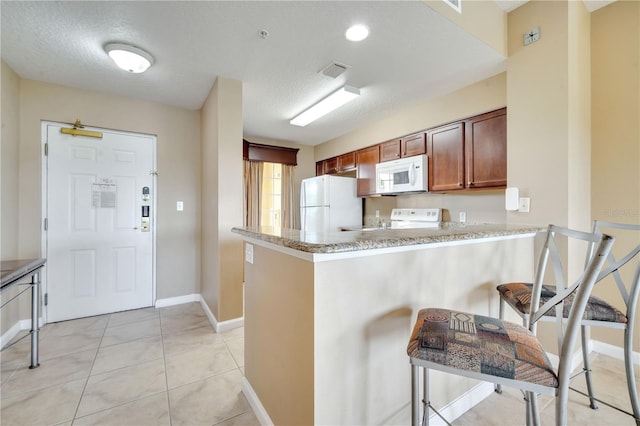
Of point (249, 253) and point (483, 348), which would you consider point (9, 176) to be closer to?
point (249, 253)

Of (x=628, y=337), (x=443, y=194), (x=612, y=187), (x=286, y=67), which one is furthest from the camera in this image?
(x=443, y=194)

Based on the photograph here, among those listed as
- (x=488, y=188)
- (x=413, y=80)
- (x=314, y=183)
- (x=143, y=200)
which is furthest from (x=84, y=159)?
(x=488, y=188)

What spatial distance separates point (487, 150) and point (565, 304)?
1.69 meters

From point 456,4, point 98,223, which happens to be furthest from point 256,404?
point 456,4

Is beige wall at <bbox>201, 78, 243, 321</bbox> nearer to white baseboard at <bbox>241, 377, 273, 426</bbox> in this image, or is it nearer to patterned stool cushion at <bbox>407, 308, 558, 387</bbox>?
white baseboard at <bbox>241, 377, 273, 426</bbox>

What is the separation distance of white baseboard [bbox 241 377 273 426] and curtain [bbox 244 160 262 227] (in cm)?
308

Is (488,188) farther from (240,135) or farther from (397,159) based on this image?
(240,135)

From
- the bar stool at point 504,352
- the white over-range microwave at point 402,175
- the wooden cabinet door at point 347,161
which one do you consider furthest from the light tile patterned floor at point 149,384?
the wooden cabinet door at point 347,161

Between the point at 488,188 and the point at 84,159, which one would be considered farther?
the point at 84,159

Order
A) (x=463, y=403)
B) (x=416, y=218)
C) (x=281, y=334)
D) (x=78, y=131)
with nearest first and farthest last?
(x=281, y=334)
(x=463, y=403)
(x=78, y=131)
(x=416, y=218)

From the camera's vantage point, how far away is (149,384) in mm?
1800

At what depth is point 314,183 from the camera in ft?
14.7

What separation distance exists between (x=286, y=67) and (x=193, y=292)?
285 cm

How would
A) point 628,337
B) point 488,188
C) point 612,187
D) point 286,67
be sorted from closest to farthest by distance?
point 628,337 < point 612,187 < point 286,67 < point 488,188
